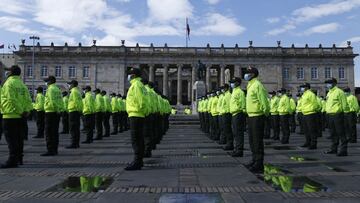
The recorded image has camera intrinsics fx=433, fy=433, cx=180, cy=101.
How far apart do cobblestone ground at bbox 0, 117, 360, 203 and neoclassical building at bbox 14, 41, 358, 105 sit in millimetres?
75805

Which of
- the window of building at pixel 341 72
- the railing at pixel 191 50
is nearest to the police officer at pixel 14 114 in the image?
the railing at pixel 191 50

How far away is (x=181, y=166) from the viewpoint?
969 centimetres

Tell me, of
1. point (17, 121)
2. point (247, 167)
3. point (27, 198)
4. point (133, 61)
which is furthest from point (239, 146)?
point (133, 61)

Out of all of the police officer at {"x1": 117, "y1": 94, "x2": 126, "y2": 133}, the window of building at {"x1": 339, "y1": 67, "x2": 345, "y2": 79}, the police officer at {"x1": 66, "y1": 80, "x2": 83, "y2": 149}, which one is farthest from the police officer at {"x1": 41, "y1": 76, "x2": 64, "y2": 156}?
the window of building at {"x1": 339, "y1": 67, "x2": 345, "y2": 79}

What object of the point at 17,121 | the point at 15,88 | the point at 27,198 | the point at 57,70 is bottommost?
the point at 27,198

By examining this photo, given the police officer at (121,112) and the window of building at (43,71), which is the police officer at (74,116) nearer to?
the police officer at (121,112)

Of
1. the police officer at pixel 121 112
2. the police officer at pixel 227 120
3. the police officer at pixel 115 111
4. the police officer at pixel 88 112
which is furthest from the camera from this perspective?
the police officer at pixel 121 112

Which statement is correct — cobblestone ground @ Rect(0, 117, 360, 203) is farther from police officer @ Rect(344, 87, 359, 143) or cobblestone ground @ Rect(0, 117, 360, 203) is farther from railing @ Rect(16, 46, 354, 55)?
railing @ Rect(16, 46, 354, 55)

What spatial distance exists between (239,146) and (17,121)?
19.1 ft

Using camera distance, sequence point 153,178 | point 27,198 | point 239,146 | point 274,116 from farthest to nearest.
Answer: point 274,116
point 239,146
point 153,178
point 27,198

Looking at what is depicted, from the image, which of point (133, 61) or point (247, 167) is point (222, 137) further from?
point (133, 61)

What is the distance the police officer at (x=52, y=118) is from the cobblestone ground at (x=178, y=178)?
35cm

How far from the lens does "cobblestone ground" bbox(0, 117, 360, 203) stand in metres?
6.18

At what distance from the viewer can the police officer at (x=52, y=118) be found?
40.3 ft
